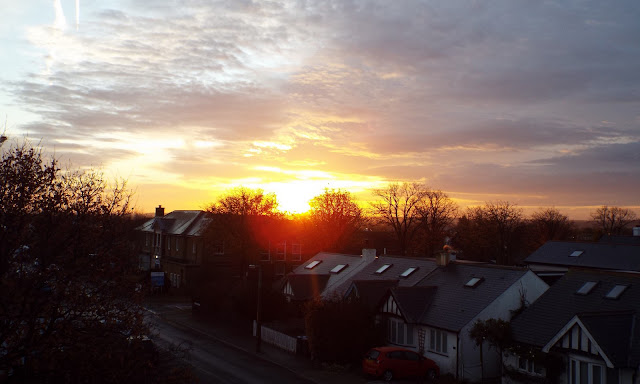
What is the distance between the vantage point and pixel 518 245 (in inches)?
3868

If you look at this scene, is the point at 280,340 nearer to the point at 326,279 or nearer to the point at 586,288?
the point at 326,279

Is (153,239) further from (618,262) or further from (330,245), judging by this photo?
(618,262)

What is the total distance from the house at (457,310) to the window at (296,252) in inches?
1303

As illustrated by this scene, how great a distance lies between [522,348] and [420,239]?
2543 inches

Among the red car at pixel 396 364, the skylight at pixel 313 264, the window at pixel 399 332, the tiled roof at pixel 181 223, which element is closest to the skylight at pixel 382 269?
the window at pixel 399 332

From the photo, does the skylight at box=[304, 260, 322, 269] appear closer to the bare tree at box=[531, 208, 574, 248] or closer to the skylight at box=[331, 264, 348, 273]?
the skylight at box=[331, 264, 348, 273]

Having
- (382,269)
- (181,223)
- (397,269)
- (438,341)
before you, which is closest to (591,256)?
(397,269)

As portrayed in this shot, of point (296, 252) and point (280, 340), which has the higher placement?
point (296, 252)

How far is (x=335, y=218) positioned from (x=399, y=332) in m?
56.9

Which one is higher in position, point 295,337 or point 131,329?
point 131,329

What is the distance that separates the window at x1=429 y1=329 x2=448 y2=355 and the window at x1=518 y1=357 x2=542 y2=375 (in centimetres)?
444

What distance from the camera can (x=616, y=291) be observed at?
26766 millimetres

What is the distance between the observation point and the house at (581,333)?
22.3 meters

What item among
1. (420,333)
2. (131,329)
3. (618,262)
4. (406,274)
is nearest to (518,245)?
(618,262)
